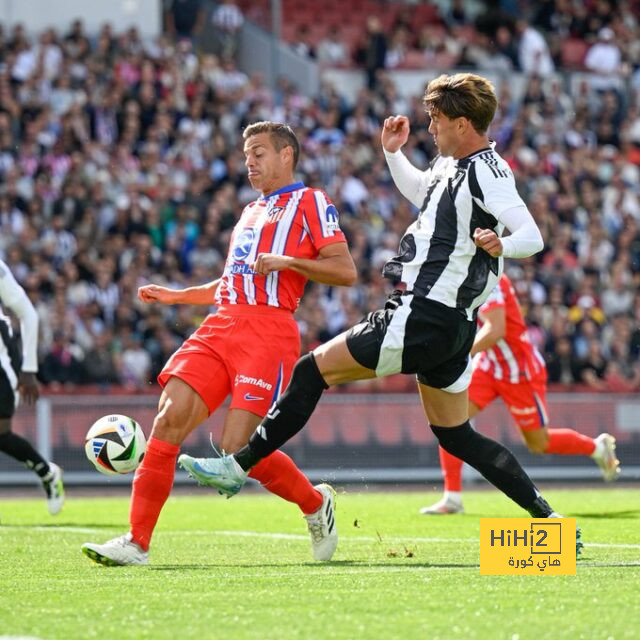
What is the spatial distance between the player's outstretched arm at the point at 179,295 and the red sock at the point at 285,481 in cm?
104

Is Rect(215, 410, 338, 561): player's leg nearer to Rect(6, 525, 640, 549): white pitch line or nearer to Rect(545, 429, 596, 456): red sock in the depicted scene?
Rect(6, 525, 640, 549): white pitch line

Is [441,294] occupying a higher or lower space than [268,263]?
lower

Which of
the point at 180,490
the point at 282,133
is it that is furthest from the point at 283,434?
the point at 180,490

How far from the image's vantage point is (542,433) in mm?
12594

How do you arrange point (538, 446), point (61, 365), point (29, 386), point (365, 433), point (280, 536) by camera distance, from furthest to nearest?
1. point (61, 365)
2. point (365, 433)
3. point (538, 446)
4. point (29, 386)
5. point (280, 536)

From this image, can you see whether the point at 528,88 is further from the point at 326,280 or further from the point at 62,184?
the point at 326,280

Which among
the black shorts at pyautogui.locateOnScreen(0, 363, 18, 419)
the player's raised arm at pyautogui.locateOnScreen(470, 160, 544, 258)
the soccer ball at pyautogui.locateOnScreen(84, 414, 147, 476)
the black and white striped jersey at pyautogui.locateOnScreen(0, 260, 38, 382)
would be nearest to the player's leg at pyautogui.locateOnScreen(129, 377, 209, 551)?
the soccer ball at pyautogui.locateOnScreen(84, 414, 147, 476)

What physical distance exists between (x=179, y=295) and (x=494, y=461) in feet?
7.04

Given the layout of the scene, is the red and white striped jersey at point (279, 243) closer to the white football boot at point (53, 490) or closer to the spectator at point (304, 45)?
the white football boot at point (53, 490)

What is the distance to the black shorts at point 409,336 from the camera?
728 cm

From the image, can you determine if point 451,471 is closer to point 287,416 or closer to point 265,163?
point 265,163

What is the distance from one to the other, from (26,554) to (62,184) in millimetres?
11758

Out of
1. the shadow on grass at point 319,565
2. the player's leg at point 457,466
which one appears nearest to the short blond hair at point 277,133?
the shadow on grass at point 319,565

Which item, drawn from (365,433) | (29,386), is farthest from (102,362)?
(29,386)
